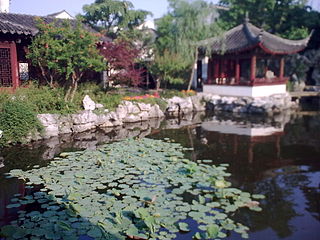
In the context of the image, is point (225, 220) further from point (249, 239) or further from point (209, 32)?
point (209, 32)

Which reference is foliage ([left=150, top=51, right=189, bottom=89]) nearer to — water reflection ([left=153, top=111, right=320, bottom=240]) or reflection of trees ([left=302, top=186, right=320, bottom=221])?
water reflection ([left=153, top=111, right=320, bottom=240])

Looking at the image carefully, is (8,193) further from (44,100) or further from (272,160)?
(272,160)

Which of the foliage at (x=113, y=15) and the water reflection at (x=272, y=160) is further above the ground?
the foliage at (x=113, y=15)

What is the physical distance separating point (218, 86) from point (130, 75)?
213 inches

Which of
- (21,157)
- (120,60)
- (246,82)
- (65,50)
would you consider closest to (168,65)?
(120,60)

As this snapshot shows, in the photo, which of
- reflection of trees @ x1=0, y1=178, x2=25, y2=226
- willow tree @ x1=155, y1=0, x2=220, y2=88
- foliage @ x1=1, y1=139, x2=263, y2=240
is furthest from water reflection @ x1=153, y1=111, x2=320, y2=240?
willow tree @ x1=155, y1=0, x2=220, y2=88

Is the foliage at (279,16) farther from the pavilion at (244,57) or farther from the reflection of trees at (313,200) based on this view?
the reflection of trees at (313,200)

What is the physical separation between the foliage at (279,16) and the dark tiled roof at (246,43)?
2989mm

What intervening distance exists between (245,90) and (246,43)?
2149 mm

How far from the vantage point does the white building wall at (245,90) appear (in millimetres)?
14836

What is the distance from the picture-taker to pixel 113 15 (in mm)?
19641

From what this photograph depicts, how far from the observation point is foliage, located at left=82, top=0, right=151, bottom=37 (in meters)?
19.0

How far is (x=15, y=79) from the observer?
1079cm

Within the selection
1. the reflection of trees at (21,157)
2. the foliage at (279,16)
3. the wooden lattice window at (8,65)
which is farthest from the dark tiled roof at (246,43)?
the reflection of trees at (21,157)
